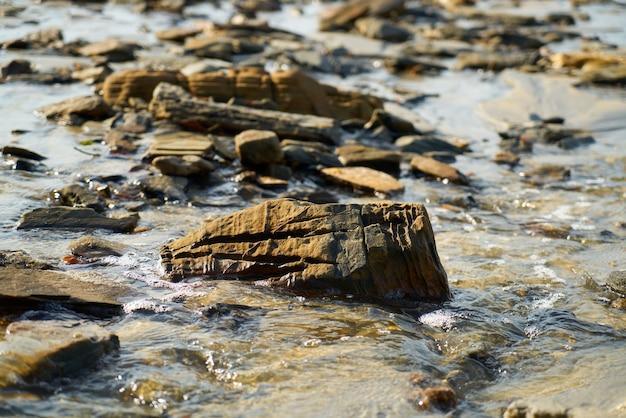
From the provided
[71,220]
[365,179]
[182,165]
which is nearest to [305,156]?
[365,179]

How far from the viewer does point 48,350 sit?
3342 mm

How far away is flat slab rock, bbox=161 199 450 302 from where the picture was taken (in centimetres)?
450

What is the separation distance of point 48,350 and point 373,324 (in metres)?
1.70

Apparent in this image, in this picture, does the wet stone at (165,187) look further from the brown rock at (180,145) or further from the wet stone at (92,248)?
the wet stone at (92,248)

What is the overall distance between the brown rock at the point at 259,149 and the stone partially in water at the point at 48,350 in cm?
367

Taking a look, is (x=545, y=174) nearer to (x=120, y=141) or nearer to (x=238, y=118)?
(x=238, y=118)

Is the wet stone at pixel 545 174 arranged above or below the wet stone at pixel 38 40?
below

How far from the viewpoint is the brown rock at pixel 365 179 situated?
7.20 meters

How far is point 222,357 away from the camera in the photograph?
3.70 meters

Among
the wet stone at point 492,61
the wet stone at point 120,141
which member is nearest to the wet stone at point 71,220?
the wet stone at point 120,141

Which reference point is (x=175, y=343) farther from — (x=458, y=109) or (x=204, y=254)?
(x=458, y=109)

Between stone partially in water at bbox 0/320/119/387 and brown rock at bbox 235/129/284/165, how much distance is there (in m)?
3.67

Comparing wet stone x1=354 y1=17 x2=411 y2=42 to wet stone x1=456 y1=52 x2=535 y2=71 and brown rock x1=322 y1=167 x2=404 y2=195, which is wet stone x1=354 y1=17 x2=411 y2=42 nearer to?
wet stone x1=456 y1=52 x2=535 y2=71

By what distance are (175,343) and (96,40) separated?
9.56 meters
